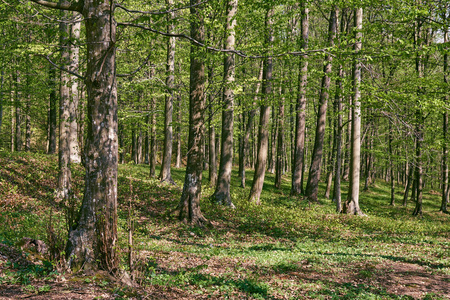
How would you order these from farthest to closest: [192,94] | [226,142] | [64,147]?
1. [226,142]
2. [192,94]
3. [64,147]

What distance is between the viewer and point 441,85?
1305cm

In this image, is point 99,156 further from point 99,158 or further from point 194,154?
point 194,154

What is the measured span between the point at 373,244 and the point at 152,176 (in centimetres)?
1396

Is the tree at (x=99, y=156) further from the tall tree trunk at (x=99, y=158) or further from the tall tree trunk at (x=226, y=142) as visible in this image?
the tall tree trunk at (x=226, y=142)

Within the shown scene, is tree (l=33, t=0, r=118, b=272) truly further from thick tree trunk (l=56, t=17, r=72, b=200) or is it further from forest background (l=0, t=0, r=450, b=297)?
thick tree trunk (l=56, t=17, r=72, b=200)

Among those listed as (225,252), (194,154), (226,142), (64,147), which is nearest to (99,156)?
(225,252)

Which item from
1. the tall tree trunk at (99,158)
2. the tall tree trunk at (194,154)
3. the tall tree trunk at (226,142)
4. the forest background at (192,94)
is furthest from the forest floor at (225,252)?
the tall tree trunk at (226,142)

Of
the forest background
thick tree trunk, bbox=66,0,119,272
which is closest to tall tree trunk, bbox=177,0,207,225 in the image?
the forest background

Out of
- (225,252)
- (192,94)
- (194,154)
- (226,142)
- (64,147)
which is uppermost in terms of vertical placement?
(192,94)

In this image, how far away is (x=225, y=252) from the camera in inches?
350

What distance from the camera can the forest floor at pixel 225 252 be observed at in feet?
17.0

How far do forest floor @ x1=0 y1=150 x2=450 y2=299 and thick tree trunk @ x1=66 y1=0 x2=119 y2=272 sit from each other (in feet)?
0.95

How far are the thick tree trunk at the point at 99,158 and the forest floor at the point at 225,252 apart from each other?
0.29m

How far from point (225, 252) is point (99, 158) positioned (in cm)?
510
